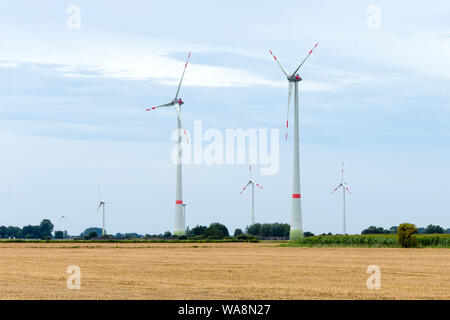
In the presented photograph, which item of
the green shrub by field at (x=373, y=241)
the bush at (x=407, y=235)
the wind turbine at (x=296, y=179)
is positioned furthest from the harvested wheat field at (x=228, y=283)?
the wind turbine at (x=296, y=179)

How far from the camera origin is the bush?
327 feet

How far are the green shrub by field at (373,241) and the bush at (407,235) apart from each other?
2.39ft

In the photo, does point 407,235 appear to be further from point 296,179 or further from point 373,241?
point 296,179

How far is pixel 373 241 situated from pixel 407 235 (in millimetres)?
6521

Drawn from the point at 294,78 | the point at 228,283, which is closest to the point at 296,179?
the point at 294,78

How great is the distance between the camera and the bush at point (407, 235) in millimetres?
99625

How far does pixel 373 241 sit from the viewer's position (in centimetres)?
10462

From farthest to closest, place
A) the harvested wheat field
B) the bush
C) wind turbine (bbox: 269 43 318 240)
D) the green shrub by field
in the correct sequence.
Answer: wind turbine (bbox: 269 43 318 240) → the bush → the green shrub by field → the harvested wheat field

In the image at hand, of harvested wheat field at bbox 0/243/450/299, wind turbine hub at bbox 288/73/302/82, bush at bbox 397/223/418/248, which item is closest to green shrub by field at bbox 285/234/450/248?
bush at bbox 397/223/418/248

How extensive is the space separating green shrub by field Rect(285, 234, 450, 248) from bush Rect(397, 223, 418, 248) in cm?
73

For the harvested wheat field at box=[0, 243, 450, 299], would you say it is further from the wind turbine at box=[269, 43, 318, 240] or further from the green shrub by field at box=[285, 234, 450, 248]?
the wind turbine at box=[269, 43, 318, 240]

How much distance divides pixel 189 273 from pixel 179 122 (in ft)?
401
